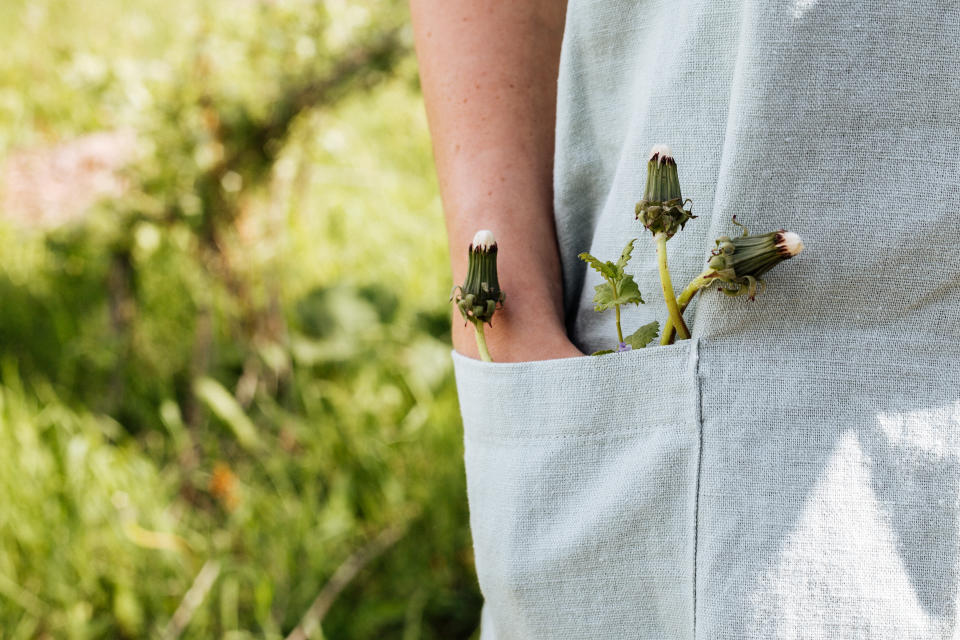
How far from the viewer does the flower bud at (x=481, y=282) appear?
2.29ft

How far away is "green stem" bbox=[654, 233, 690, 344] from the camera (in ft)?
1.96

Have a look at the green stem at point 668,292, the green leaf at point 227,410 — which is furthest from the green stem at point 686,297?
the green leaf at point 227,410

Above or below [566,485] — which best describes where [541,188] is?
above

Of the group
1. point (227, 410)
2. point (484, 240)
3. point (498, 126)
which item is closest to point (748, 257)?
point (484, 240)

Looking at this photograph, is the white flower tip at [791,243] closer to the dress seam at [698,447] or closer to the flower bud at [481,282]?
the dress seam at [698,447]

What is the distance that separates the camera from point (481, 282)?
0.70 meters

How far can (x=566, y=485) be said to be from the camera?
67cm

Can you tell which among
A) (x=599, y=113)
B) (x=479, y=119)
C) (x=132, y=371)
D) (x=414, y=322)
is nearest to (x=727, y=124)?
(x=599, y=113)

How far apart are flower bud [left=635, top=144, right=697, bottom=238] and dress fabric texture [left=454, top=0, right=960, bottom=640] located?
0.16 feet

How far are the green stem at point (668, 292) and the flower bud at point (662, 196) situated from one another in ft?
0.04

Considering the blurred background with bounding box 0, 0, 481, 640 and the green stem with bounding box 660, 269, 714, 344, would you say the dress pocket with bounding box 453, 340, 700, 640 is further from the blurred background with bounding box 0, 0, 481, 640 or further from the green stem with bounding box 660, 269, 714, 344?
the blurred background with bounding box 0, 0, 481, 640

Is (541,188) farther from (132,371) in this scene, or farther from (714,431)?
(132,371)

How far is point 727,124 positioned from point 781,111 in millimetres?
49

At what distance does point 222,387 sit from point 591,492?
1.73m
